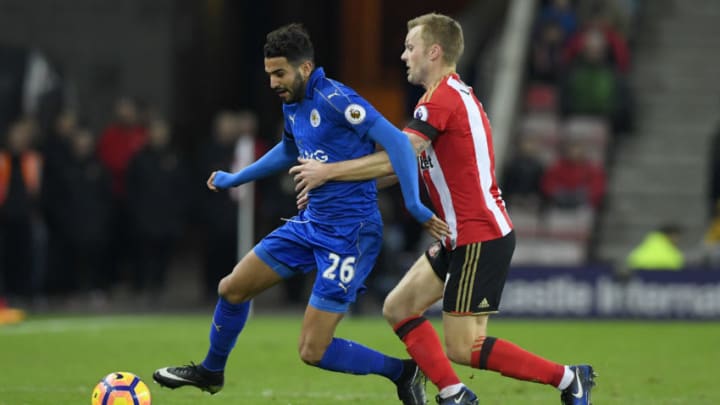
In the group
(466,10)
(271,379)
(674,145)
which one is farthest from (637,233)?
(271,379)

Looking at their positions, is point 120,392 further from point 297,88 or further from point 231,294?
point 297,88

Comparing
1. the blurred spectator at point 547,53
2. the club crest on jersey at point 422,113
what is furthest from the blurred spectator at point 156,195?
the club crest on jersey at point 422,113

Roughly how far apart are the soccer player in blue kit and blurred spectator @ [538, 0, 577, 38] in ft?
39.9

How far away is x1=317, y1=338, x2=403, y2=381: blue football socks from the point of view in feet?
28.2

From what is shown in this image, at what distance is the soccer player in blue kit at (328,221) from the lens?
8.32 metres

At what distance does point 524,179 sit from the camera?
18.5 m

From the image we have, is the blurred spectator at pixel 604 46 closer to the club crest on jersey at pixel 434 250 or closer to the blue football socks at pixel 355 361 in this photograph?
the club crest on jersey at pixel 434 250

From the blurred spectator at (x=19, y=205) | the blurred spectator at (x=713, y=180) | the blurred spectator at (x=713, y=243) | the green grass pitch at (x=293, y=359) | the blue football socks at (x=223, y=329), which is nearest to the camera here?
the blue football socks at (x=223, y=329)

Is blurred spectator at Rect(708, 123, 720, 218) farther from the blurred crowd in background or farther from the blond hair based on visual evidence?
the blond hair

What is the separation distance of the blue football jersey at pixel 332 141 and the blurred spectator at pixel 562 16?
40.2 feet

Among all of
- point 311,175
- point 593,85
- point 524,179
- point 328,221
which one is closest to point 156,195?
point 524,179

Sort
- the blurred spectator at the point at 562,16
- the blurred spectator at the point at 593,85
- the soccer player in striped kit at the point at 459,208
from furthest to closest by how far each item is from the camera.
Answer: the blurred spectator at the point at 562,16, the blurred spectator at the point at 593,85, the soccer player in striped kit at the point at 459,208

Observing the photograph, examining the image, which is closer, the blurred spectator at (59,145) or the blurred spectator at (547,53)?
the blurred spectator at (59,145)

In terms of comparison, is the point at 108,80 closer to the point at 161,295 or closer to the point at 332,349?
the point at 161,295
